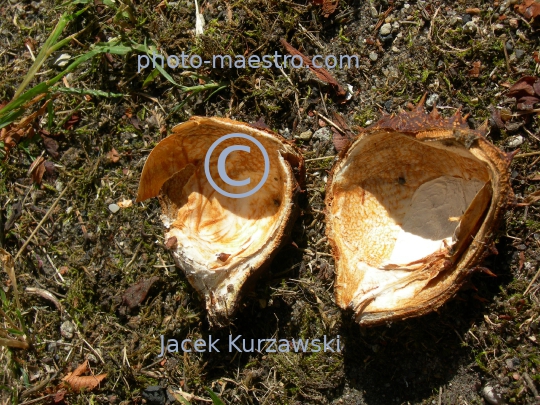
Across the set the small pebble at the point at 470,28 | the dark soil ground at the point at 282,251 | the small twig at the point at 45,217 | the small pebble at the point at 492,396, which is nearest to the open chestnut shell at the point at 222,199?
the dark soil ground at the point at 282,251

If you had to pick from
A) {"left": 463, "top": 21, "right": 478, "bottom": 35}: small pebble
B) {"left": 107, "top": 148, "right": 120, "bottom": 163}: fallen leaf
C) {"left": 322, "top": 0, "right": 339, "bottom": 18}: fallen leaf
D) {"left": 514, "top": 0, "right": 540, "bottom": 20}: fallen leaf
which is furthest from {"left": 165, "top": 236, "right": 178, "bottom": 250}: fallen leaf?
{"left": 514, "top": 0, "right": 540, "bottom": 20}: fallen leaf

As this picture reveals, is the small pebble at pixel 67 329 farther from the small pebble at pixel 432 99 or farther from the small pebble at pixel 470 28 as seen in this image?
the small pebble at pixel 470 28

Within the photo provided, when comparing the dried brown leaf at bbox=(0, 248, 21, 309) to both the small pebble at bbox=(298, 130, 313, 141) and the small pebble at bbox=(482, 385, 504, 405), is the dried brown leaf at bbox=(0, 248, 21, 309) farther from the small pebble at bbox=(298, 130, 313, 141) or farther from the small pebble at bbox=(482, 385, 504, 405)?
the small pebble at bbox=(482, 385, 504, 405)

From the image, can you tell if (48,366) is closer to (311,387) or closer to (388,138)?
(311,387)

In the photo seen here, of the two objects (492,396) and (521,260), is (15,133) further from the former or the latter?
(492,396)

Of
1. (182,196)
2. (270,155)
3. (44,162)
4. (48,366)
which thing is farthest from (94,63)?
(48,366)

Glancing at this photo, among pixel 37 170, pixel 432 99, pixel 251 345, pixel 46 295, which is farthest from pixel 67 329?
pixel 432 99
